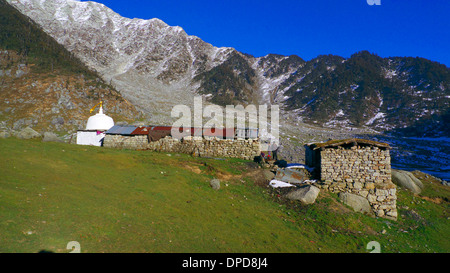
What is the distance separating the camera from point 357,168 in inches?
663

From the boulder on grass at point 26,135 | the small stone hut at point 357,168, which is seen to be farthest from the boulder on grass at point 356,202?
the boulder on grass at point 26,135

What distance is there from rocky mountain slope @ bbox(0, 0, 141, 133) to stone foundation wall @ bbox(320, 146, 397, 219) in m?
56.6

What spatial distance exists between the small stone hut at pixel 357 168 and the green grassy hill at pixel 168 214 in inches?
60.6

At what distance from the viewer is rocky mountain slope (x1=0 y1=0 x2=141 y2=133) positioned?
180 ft

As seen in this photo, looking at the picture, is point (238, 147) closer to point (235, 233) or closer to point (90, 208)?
point (235, 233)

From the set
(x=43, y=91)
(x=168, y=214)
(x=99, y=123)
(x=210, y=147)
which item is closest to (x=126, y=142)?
(x=99, y=123)

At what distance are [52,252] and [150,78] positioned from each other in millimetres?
189216

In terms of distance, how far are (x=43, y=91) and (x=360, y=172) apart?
7646cm

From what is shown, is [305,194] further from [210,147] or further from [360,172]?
[210,147]

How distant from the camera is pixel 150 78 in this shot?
182 meters

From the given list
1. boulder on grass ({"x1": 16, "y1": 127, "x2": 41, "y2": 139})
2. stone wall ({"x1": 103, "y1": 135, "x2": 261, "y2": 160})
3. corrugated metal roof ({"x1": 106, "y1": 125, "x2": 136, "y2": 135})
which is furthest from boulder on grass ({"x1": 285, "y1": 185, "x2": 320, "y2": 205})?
boulder on grass ({"x1": 16, "y1": 127, "x2": 41, "y2": 139})

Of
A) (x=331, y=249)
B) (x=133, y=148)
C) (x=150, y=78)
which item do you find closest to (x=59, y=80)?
(x=133, y=148)

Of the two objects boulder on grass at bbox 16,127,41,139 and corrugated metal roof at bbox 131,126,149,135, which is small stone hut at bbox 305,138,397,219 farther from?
boulder on grass at bbox 16,127,41,139
